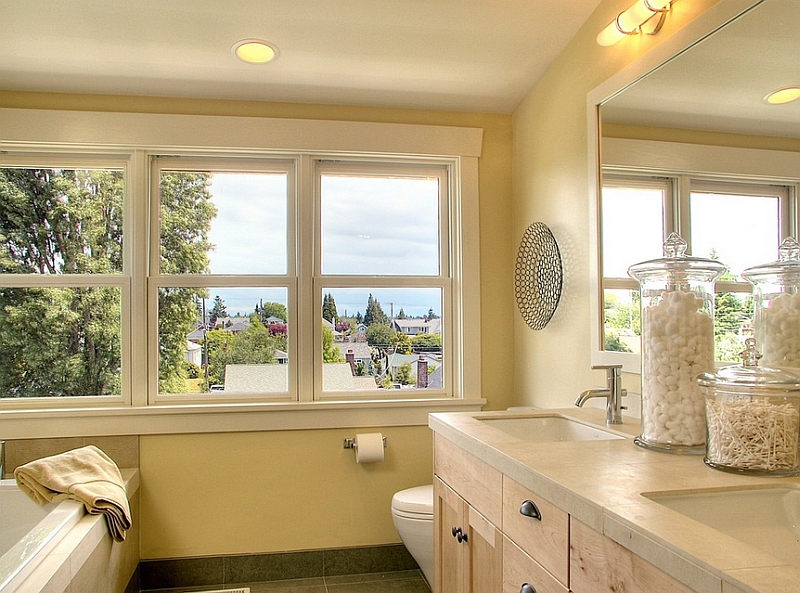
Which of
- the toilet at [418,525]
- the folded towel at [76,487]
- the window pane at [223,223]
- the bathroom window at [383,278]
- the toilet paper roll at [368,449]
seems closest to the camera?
the folded towel at [76,487]

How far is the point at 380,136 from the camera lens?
300 cm

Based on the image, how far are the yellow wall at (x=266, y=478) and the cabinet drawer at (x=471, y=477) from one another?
2.95 feet

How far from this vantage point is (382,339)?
10.2ft

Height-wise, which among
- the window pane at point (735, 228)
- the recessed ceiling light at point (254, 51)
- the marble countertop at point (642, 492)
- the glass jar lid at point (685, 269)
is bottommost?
the marble countertop at point (642, 492)

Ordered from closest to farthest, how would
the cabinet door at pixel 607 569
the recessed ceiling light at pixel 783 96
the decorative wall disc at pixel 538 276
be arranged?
the cabinet door at pixel 607 569 < the recessed ceiling light at pixel 783 96 < the decorative wall disc at pixel 538 276

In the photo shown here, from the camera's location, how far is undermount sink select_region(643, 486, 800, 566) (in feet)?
3.67

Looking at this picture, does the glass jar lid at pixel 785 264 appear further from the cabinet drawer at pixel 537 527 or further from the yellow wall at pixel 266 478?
the yellow wall at pixel 266 478

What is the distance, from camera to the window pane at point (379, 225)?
3098mm

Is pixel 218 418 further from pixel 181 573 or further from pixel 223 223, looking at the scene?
pixel 223 223

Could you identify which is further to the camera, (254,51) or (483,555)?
(254,51)

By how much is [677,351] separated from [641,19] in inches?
44.4

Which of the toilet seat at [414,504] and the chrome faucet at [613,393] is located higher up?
the chrome faucet at [613,393]

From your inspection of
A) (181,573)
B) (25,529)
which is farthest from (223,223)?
(181,573)

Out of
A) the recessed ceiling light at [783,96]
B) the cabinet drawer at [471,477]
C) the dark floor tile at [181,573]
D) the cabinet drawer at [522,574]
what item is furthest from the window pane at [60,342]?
the recessed ceiling light at [783,96]
